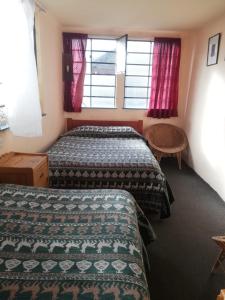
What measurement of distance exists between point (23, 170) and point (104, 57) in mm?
2921

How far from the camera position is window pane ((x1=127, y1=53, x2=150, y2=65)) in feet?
13.4

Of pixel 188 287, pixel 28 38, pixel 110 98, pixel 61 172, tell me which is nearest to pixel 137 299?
pixel 188 287

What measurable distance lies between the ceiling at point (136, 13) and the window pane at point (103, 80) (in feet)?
2.56

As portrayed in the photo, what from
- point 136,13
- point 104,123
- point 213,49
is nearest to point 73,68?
point 104,123

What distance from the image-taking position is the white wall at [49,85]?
9.35 feet

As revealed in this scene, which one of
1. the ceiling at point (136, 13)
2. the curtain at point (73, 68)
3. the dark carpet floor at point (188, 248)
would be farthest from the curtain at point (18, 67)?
the curtain at point (73, 68)

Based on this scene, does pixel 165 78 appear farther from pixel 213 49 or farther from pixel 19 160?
pixel 19 160

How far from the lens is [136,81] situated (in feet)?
13.8

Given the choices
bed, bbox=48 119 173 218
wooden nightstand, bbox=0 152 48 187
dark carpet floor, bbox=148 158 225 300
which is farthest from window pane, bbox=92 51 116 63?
wooden nightstand, bbox=0 152 48 187

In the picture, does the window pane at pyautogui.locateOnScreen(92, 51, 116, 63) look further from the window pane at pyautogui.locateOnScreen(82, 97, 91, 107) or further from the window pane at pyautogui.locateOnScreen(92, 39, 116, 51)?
the window pane at pyautogui.locateOnScreen(82, 97, 91, 107)

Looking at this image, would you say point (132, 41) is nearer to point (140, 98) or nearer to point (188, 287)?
point (140, 98)

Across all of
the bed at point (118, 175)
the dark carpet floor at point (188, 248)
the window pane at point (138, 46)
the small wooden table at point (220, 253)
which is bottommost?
the dark carpet floor at point (188, 248)

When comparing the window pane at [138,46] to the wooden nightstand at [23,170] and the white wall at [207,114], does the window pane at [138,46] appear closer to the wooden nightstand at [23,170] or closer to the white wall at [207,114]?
the white wall at [207,114]

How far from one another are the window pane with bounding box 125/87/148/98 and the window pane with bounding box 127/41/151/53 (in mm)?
658
